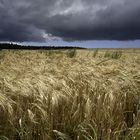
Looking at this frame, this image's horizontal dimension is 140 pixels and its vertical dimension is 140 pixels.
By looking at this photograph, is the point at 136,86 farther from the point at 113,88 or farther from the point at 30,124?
the point at 30,124

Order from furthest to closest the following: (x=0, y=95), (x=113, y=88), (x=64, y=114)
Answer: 1. (x=113, y=88)
2. (x=0, y=95)
3. (x=64, y=114)

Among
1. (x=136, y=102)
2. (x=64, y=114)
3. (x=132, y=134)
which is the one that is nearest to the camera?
(x=132, y=134)

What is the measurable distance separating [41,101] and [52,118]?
294 millimetres

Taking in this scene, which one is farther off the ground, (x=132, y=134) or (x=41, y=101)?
(x=41, y=101)

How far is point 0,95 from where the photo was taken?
17.7 feet

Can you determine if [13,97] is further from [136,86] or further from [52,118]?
[136,86]

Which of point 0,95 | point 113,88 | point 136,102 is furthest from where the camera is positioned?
point 113,88

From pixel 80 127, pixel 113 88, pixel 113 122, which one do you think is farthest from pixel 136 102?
pixel 80 127

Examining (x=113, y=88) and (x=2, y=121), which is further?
(x=113, y=88)

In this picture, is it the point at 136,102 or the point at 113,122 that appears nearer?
the point at 113,122

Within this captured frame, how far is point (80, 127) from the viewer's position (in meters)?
4.66

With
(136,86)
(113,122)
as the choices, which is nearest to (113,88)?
(136,86)

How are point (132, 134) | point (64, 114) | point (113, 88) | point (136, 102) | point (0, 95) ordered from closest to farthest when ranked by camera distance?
point (132, 134), point (64, 114), point (0, 95), point (136, 102), point (113, 88)

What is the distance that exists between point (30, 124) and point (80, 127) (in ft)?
2.14
